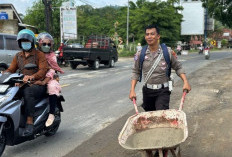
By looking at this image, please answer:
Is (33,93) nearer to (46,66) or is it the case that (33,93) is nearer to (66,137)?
(46,66)

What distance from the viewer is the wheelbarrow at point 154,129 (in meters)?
3.63

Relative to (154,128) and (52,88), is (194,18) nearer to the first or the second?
(52,88)

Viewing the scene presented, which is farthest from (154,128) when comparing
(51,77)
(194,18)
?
(194,18)

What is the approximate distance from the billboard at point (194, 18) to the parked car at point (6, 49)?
4091 cm

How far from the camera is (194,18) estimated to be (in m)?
52.2

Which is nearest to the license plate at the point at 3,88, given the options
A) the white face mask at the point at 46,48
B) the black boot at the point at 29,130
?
the black boot at the point at 29,130

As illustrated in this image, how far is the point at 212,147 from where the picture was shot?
5.02m

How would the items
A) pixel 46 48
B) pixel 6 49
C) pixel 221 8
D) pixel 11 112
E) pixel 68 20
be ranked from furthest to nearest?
pixel 221 8, pixel 68 20, pixel 6 49, pixel 46 48, pixel 11 112

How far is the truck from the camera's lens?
19.9 meters

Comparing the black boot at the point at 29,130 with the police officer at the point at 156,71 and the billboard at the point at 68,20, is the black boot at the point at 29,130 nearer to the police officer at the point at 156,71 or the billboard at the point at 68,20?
the police officer at the point at 156,71

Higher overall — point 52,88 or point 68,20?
point 68,20

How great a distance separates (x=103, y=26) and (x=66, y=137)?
70.6m

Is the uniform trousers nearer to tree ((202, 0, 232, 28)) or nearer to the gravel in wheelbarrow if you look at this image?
the gravel in wheelbarrow

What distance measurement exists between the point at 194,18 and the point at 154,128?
2000 inches
